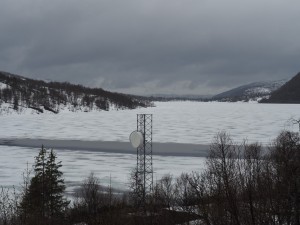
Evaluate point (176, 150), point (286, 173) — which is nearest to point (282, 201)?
point (286, 173)

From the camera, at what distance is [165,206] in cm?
1354

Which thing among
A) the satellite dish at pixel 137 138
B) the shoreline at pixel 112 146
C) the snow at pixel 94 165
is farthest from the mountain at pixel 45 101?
the satellite dish at pixel 137 138

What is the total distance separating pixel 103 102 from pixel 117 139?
122 m

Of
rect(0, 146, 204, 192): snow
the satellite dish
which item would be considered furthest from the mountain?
the satellite dish

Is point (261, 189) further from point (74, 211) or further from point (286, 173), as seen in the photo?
point (74, 211)

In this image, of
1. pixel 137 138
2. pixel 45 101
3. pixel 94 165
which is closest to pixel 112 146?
pixel 94 165

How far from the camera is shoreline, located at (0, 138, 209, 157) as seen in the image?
36312mm

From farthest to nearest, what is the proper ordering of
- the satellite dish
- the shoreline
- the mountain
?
the mountain, the shoreline, the satellite dish

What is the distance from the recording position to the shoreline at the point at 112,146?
36.3m

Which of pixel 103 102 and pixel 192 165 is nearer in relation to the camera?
pixel 192 165

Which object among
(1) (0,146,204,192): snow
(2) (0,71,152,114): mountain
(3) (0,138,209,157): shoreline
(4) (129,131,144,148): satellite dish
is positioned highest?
(2) (0,71,152,114): mountain

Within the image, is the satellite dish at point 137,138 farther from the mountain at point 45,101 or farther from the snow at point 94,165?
the mountain at point 45,101

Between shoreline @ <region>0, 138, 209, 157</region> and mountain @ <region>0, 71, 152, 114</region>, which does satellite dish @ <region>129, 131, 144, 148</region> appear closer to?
shoreline @ <region>0, 138, 209, 157</region>

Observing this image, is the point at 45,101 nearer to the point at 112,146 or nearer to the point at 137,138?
the point at 112,146
